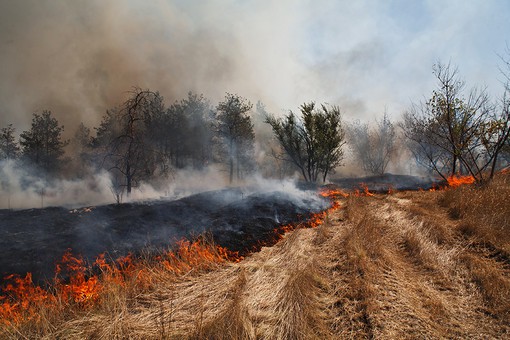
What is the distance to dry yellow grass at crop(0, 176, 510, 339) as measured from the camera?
10.0 ft

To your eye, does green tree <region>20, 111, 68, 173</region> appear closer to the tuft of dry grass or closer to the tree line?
the tree line

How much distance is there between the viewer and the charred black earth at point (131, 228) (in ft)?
20.1

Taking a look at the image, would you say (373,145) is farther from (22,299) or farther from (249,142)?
(22,299)

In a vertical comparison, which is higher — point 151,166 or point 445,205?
point 151,166

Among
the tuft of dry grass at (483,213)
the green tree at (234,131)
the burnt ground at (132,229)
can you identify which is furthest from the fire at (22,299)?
the green tree at (234,131)

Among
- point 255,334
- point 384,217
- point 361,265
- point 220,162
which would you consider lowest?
point 255,334

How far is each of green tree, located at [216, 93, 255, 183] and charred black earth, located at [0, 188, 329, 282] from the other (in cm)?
1895

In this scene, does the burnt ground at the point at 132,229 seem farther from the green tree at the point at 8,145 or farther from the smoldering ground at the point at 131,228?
the green tree at the point at 8,145

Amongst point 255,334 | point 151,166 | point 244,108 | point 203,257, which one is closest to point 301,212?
point 203,257

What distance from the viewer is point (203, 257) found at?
18.5 ft

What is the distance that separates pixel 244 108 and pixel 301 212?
21.5 m

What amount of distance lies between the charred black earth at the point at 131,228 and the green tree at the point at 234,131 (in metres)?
18.9

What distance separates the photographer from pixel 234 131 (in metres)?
29.6

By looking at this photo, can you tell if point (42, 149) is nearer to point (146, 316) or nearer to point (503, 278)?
point (146, 316)
